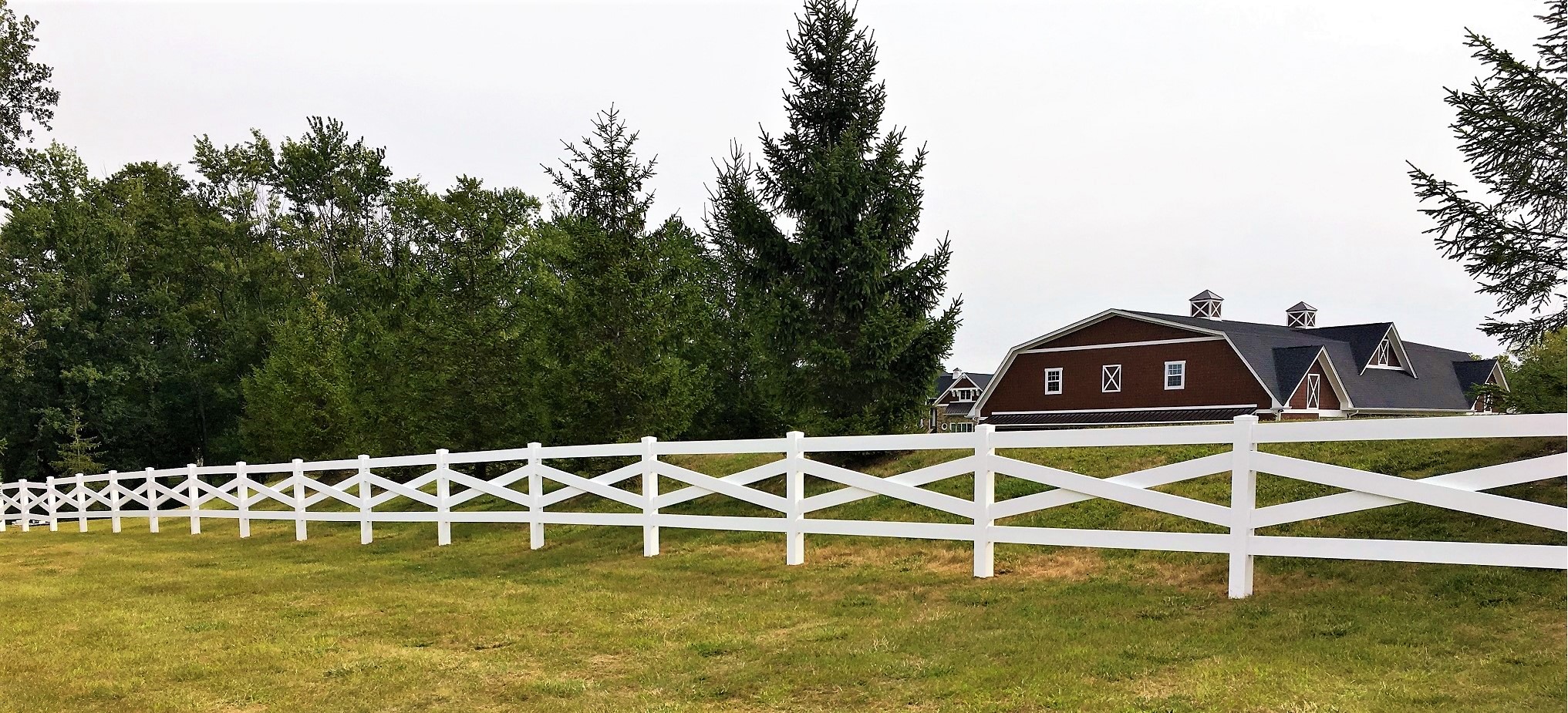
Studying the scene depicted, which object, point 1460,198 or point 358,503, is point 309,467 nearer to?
point 358,503

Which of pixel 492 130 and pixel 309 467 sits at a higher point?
pixel 492 130

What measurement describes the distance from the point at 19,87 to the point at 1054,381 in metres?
36.0

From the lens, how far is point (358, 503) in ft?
44.3

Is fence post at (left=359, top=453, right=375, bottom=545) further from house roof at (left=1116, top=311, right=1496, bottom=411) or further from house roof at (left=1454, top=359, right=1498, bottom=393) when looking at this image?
house roof at (left=1454, top=359, right=1498, bottom=393)

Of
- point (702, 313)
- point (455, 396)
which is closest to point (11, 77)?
point (455, 396)

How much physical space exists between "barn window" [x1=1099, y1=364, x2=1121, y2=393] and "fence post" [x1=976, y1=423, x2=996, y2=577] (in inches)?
1051

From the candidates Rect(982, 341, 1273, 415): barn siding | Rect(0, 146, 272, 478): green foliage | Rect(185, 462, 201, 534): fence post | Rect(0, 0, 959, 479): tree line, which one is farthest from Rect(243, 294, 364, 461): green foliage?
Rect(982, 341, 1273, 415): barn siding

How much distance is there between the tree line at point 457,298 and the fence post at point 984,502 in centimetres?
596

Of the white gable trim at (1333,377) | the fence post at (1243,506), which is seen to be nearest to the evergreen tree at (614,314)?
the fence post at (1243,506)

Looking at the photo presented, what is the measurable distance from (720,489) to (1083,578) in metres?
3.55

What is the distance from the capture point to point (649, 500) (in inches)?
392

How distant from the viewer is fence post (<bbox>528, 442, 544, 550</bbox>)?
11125 mm

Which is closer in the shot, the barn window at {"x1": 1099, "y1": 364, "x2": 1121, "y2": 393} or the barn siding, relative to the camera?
the barn siding

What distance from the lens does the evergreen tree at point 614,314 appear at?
1552cm
